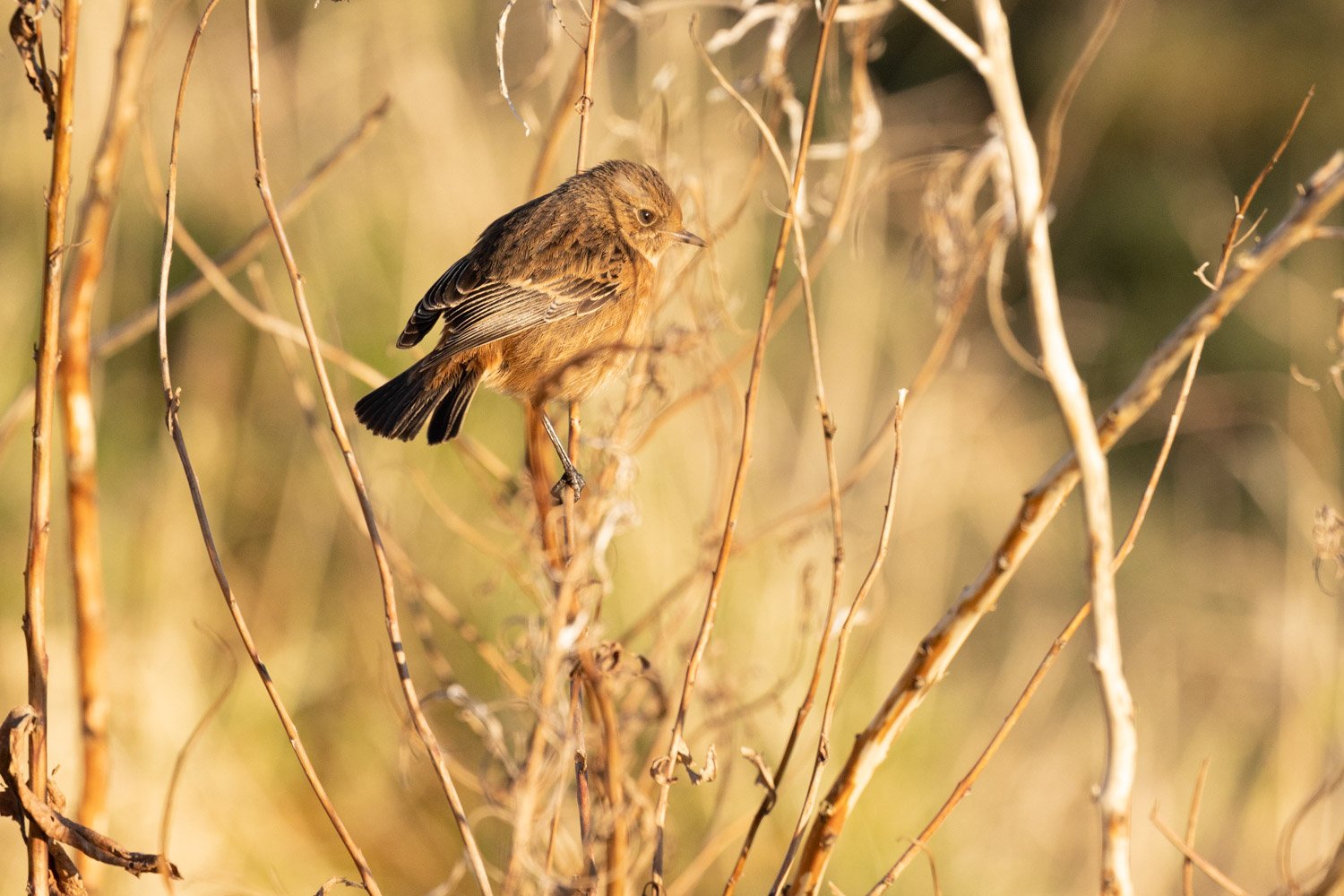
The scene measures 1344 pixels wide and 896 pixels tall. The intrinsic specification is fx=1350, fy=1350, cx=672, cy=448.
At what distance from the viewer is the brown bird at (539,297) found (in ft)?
10.9

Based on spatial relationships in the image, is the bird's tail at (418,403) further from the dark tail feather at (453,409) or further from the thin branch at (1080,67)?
the thin branch at (1080,67)

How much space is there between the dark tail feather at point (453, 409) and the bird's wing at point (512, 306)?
0.13 metres

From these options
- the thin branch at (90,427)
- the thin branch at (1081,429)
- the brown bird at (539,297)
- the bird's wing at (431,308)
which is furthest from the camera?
the bird's wing at (431,308)

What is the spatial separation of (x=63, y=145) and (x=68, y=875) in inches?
35.8

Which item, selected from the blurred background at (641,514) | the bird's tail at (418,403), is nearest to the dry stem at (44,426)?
the blurred background at (641,514)

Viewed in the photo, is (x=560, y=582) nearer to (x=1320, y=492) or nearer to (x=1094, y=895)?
(x=1094, y=895)

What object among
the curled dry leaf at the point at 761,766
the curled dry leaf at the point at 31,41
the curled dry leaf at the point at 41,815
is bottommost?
the curled dry leaf at the point at 41,815

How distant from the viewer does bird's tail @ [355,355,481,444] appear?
317cm

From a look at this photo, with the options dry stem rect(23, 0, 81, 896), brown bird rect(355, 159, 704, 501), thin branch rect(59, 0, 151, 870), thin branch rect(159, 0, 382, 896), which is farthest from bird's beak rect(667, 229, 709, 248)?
dry stem rect(23, 0, 81, 896)

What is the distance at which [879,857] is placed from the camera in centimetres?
442

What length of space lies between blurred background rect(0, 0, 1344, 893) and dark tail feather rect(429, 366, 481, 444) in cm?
23

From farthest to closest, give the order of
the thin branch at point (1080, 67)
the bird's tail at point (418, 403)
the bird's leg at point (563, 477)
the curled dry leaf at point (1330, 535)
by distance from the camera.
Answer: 1. the bird's tail at point (418, 403)
2. the bird's leg at point (563, 477)
3. the curled dry leaf at point (1330, 535)
4. the thin branch at point (1080, 67)

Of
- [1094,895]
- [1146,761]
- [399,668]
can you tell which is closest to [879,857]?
[1094,895]

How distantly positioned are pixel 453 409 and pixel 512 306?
12.3 inches
